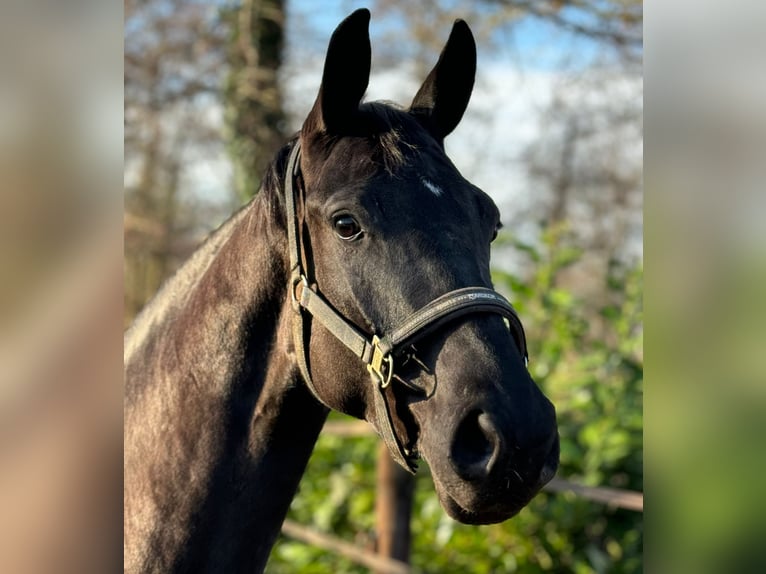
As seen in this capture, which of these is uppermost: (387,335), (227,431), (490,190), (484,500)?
(387,335)

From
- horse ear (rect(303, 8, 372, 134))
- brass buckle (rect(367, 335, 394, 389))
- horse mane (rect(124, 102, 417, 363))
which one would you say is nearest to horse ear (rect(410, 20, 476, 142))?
horse mane (rect(124, 102, 417, 363))

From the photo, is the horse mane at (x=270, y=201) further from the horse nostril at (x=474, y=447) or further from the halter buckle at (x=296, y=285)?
the horse nostril at (x=474, y=447)

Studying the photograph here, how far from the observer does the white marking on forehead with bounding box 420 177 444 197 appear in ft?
5.78

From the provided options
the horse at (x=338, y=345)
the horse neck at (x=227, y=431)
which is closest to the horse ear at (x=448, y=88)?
the horse at (x=338, y=345)

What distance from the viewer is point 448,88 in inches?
83.7

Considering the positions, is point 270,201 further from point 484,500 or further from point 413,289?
point 484,500

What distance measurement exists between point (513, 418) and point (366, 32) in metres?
0.95

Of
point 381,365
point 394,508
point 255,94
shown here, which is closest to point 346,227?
point 381,365

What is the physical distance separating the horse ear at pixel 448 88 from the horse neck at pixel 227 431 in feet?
1.59

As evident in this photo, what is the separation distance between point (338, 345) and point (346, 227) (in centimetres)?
26

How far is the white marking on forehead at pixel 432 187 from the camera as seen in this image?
1.76 meters
